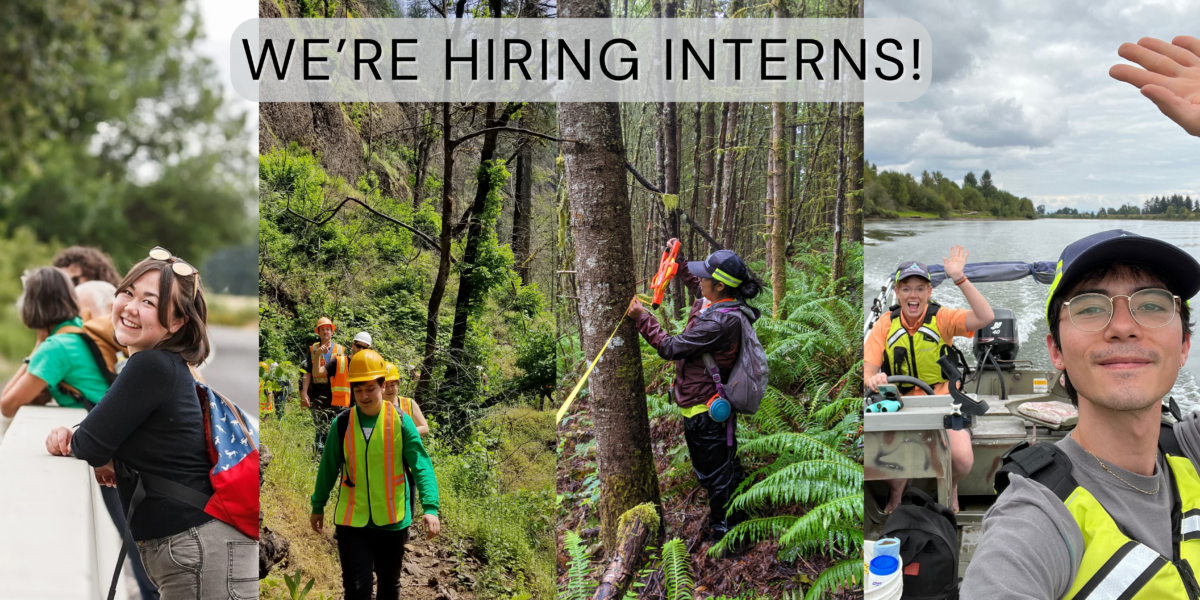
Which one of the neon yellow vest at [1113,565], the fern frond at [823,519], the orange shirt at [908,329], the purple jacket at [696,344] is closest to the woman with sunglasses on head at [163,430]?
the purple jacket at [696,344]

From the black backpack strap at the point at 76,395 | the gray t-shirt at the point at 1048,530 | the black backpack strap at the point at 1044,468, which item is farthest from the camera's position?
the black backpack strap at the point at 76,395

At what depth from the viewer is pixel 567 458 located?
3.84 metres

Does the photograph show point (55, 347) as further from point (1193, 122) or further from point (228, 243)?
point (1193, 122)

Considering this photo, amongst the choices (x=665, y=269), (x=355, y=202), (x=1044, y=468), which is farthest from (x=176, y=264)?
(x=1044, y=468)

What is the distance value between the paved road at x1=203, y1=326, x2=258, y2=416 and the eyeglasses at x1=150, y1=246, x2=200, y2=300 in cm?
27

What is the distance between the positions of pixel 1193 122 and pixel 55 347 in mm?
4879

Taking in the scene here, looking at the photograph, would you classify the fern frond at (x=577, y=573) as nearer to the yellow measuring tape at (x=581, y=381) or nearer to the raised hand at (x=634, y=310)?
the yellow measuring tape at (x=581, y=381)

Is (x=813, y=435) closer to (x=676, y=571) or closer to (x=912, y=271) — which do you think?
(x=676, y=571)

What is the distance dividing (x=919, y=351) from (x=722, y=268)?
6.71 ft

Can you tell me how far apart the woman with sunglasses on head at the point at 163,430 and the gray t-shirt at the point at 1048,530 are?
141 inches

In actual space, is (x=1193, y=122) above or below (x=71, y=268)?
above

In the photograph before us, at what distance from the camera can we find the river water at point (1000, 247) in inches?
192

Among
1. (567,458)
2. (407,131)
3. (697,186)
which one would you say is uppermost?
(407,131)

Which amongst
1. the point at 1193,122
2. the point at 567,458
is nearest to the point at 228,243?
the point at 567,458
